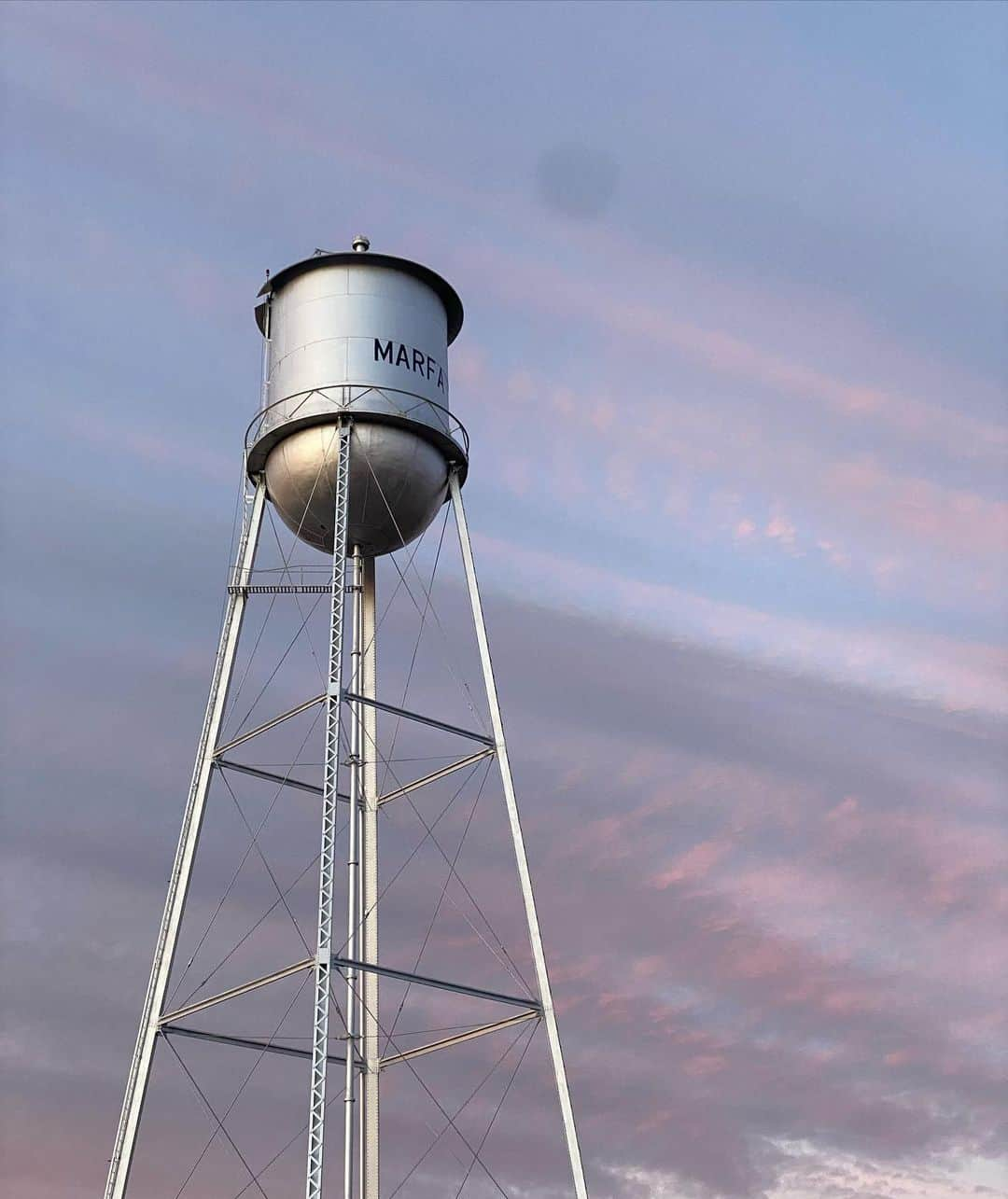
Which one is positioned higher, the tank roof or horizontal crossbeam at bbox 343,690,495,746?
the tank roof

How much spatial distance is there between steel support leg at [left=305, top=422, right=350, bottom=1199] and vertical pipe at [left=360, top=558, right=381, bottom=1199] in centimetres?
93

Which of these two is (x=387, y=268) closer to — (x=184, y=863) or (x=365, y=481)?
(x=365, y=481)

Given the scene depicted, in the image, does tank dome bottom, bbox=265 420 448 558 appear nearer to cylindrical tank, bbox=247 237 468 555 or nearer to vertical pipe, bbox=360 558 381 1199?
cylindrical tank, bbox=247 237 468 555

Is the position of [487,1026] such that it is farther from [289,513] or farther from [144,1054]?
[289,513]

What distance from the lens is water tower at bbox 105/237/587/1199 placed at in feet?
63.7

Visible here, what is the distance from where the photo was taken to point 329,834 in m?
17.7

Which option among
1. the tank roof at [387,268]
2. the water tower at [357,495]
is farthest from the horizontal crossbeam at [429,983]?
the tank roof at [387,268]

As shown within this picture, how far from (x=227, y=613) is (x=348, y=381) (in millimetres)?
3319

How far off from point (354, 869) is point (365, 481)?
16.1 feet

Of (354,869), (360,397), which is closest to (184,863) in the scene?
(354,869)

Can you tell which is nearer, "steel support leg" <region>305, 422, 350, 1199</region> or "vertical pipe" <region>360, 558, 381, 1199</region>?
"steel support leg" <region>305, 422, 350, 1199</region>

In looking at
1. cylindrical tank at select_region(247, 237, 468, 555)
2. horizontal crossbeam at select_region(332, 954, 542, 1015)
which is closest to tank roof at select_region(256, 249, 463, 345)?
cylindrical tank at select_region(247, 237, 468, 555)

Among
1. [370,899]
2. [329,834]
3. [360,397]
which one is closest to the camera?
[329,834]

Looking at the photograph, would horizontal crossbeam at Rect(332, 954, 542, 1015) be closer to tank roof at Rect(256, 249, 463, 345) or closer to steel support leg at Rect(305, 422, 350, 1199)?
steel support leg at Rect(305, 422, 350, 1199)
